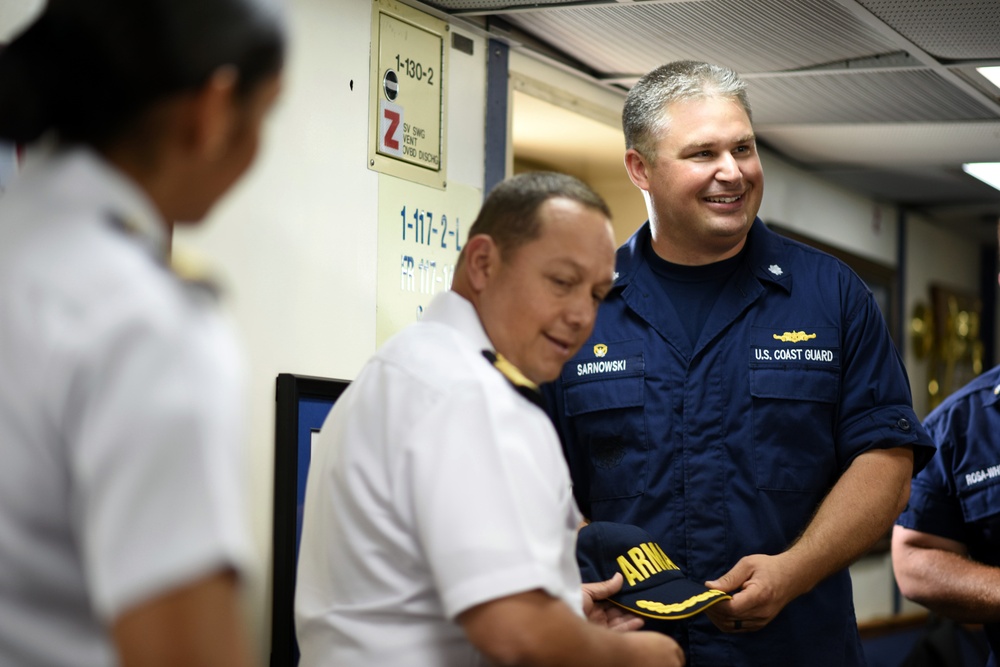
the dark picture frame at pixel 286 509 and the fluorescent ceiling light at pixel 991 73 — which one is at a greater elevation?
the fluorescent ceiling light at pixel 991 73

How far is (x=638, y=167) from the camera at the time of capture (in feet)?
8.33

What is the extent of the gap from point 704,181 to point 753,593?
0.83 meters

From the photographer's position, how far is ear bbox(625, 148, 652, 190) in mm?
2506

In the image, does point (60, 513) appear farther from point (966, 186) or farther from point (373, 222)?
point (966, 186)

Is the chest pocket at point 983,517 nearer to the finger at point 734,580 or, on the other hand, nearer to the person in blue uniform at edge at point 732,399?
the person in blue uniform at edge at point 732,399

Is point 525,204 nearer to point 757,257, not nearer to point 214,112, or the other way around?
point 214,112

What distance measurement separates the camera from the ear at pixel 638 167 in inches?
98.7

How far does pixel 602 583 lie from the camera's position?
1868 millimetres

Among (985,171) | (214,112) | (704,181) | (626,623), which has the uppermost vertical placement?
(985,171)

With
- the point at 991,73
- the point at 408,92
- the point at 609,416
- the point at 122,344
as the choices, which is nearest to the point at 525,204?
the point at 122,344

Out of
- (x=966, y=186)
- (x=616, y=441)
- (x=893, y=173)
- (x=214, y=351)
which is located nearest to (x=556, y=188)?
(x=214, y=351)

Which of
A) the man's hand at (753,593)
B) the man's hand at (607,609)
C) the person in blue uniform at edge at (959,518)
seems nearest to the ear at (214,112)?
the man's hand at (607,609)

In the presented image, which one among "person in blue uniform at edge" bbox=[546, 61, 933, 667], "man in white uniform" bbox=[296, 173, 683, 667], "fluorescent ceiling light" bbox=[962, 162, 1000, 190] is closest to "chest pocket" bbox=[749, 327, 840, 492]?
"person in blue uniform at edge" bbox=[546, 61, 933, 667]

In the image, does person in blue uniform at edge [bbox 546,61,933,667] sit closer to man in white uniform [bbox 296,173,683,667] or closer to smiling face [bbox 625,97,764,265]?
smiling face [bbox 625,97,764,265]
